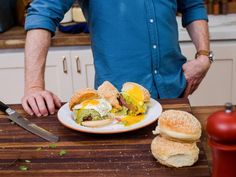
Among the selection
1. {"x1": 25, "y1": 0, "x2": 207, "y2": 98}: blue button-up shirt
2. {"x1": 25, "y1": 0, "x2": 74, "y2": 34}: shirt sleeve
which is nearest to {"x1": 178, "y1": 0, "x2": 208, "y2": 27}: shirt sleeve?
{"x1": 25, "y1": 0, "x2": 207, "y2": 98}: blue button-up shirt

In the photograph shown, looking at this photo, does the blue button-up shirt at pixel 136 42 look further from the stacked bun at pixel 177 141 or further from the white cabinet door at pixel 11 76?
the white cabinet door at pixel 11 76

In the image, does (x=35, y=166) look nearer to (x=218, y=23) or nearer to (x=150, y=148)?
(x=150, y=148)

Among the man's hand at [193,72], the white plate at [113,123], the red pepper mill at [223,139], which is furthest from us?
the man's hand at [193,72]

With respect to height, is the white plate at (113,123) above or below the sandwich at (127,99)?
below

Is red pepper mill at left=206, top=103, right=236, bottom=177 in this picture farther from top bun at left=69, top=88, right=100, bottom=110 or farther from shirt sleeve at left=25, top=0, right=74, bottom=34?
shirt sleeve at left=25, top=0, right=74, bottom=34

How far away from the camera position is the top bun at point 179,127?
771 millimetres

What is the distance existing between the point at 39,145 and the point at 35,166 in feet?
0.31

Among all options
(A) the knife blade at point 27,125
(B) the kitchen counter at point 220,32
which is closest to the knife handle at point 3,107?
(A) the knife blade at point 27,125

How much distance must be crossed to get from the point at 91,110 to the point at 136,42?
0.48 metres

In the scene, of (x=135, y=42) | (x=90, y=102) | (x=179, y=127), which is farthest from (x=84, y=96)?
(x=135, y=42)

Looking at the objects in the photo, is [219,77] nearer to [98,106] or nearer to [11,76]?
[11,76]

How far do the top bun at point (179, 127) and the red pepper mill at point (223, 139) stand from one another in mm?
133

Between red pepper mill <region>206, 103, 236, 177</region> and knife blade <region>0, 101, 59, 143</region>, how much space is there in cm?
39

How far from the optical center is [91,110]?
36.6 inches
